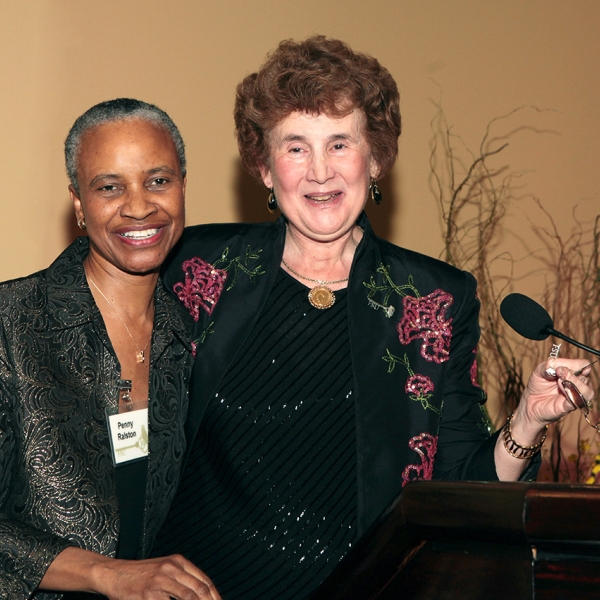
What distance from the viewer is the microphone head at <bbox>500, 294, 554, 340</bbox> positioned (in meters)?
1.71

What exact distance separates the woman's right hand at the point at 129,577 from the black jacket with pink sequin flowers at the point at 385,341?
0.50 m

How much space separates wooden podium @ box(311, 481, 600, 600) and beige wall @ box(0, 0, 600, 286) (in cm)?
216

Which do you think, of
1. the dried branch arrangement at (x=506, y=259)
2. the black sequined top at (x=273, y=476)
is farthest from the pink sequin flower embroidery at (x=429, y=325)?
the dried branch arrangement at (x=506, y=259)

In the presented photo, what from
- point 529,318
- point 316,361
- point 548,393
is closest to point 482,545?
point 529,318

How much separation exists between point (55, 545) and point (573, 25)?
3375 mm

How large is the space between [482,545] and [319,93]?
1542 millimetres

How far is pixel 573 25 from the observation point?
13.4 ft

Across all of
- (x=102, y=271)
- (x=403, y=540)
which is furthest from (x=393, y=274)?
(x=403, y=540)

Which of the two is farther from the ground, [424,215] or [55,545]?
[424,215]

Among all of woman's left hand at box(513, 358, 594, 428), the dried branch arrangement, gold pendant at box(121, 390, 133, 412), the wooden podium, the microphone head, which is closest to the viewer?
the wooden podium

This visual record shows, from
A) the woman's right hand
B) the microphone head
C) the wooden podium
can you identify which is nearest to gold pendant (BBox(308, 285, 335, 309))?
the microphone head

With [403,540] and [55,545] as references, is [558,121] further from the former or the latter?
[403,540]

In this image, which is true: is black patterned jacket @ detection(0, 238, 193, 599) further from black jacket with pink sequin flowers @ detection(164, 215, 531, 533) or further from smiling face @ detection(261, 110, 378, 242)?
smiling face @ detection(261, 110, 378, 242)

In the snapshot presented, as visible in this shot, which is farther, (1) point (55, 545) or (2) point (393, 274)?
(2) point (393, 274)
